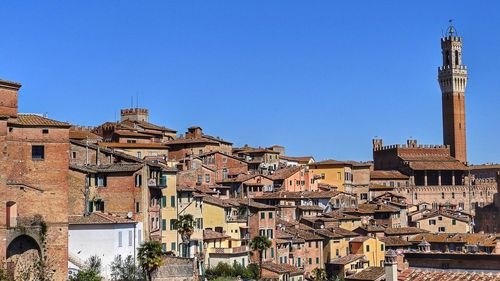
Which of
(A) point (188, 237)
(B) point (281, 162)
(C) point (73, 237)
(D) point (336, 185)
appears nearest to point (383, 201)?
(D) point (336, 185)

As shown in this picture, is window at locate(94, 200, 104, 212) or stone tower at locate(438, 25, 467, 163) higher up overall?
stone tower at locate(438, 25, 467, 163)

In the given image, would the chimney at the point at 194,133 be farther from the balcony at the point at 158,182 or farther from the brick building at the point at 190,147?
the balcony at the point at 158,182

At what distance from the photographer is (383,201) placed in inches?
3511

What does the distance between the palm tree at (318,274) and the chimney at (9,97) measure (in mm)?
28164

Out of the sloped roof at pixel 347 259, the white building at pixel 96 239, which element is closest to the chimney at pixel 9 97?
the white building at pixel 96 239

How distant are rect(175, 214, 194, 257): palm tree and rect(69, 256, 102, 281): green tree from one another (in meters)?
8.56

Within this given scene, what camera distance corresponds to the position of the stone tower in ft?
404

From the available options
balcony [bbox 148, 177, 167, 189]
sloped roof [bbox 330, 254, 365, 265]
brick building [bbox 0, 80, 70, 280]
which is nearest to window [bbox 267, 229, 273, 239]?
sloped roof [bbox 330, 254, 365, 265]

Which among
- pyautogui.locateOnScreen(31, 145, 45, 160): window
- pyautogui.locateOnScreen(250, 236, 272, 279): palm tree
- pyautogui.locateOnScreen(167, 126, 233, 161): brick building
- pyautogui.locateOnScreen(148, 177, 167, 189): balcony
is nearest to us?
pyautogui.locateOnScreen(31, 145, 45, 160): window

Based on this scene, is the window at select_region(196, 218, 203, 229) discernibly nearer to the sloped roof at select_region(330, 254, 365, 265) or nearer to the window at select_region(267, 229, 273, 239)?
the window at select_region(267, 229, 273, 239)

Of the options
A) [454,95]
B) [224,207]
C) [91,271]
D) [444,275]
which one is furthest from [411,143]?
[444,275]

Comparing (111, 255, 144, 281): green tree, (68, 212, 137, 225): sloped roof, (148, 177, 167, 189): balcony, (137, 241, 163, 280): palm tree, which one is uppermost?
(148, 177, 167, 189): balcony

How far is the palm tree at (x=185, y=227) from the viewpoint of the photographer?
171 ft

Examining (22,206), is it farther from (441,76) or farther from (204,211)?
(441,76)
